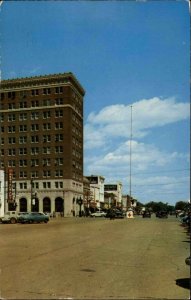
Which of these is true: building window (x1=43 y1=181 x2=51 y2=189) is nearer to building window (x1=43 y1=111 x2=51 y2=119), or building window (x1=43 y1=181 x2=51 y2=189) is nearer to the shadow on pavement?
building window (x1=43 y1=111 x2=51 y2=119)

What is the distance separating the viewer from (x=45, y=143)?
101188mm

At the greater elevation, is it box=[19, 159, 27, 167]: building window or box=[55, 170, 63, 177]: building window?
box=[19, 159, 27, 167]: building window

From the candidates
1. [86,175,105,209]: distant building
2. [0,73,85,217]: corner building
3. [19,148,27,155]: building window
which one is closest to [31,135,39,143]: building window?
[0,73,85,217]: corner building

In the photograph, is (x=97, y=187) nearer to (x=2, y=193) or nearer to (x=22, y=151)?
(x=22, y=151)

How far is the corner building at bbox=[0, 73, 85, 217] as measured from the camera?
9338cm

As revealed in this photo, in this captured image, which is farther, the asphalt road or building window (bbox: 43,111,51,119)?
building window (bbox: 43,111,51,119)

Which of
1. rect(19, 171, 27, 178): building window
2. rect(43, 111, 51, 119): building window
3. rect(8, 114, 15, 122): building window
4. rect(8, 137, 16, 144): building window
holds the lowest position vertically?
rect(19, 171, 27, 178): building window

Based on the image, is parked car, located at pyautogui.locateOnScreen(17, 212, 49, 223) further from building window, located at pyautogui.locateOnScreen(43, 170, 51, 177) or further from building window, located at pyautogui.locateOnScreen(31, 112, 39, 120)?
building window, located at pyautogui.locateOnScreen(43, 170, 51, 177)

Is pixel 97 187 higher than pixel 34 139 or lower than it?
lower

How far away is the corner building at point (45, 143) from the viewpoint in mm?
93375

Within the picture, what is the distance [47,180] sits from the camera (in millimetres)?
101938

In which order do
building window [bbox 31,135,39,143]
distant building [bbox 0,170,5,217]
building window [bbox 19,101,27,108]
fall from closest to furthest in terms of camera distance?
1. distant building [bbox 0,170,5,217]
2. building window [bbox 19,101,27,108]
3. building window [bbox 31,135,39,143]

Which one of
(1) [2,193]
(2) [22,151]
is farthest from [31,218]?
(2) [22,151]

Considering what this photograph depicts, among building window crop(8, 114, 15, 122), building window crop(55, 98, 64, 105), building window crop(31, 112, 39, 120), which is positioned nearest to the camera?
building window crop(55, 98, 64, 105)
